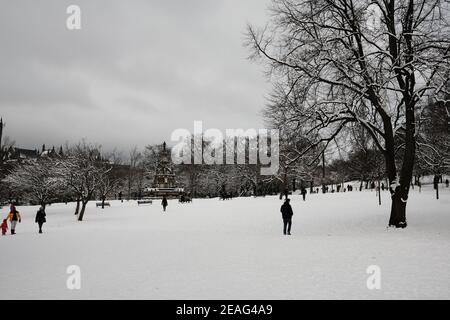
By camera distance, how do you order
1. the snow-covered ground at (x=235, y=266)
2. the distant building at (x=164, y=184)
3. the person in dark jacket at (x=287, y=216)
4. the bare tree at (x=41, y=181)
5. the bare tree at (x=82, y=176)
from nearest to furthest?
the snow-covered ground at (x=235, y=266) → the person in dark jacket at (x=287, y=216) → the bare tree at (x=82, y=176) → the bare tree at (x=41, y=181) → the distant building at (x=164, y=184)

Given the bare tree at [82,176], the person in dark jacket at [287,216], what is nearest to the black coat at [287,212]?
the person in dark jacket at [287,216]

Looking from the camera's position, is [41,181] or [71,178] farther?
[41,181]

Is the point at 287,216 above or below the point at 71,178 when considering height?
below

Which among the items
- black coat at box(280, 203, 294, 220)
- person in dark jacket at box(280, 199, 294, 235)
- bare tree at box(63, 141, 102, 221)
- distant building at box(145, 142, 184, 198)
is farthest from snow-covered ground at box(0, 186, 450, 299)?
distant building at box(145, 142, 184, 198)

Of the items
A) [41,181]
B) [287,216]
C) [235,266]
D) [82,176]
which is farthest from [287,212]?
[41,181]

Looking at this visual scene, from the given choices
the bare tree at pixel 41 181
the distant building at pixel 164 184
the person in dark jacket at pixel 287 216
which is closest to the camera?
the person in dark jacket at pixel 287 216

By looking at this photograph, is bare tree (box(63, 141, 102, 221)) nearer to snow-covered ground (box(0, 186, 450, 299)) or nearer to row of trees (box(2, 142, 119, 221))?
row of trees (box(2, 142, 119, 221))

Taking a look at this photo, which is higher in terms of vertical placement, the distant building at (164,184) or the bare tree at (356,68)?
the bare tree at (356,68)

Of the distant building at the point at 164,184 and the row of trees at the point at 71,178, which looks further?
the distant building at the point at 164,184

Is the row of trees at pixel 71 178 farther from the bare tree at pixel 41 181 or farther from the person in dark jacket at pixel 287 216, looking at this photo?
the person in dark jacket at pixel 287 216

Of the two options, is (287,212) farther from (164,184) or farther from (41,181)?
(164,184)
